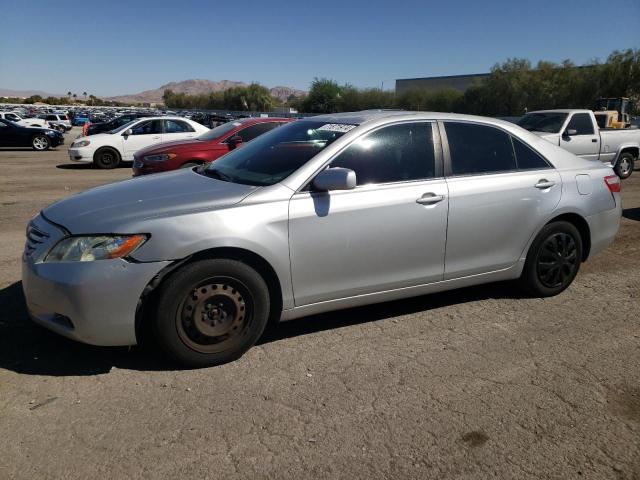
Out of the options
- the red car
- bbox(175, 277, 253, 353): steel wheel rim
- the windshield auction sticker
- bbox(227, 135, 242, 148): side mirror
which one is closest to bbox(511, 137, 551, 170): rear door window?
the windshield auction sticker

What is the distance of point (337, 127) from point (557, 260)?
2.35 m

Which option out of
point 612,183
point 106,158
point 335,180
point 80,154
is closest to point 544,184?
point 612,183

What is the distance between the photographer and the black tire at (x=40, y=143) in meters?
22.8

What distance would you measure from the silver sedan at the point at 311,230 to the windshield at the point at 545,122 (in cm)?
863

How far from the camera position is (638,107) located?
47844mm

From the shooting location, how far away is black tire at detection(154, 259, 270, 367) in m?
3.31

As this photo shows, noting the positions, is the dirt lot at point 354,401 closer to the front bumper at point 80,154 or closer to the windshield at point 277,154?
the windshield at point 277,154

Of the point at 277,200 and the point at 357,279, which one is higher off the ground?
the point at 277,200

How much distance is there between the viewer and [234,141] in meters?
10.6

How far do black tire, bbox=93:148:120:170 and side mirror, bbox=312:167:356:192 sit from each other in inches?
557

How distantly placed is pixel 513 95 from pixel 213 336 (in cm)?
6010

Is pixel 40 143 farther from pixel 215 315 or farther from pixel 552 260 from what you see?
pixel 552 260

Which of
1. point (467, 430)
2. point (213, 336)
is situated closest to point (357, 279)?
point (213, 336)

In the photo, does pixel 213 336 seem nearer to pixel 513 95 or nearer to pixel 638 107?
pixel 638 107
